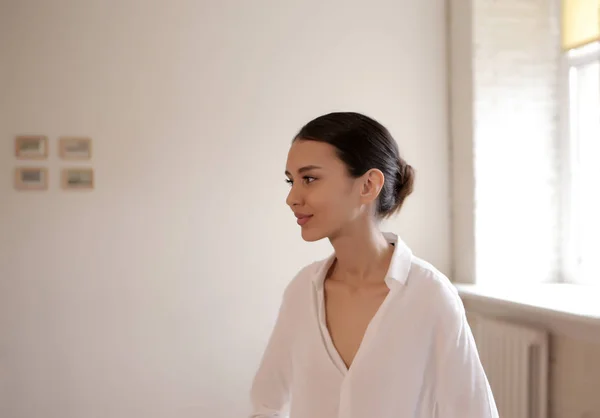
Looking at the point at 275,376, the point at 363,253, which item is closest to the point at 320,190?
the point at 363,253

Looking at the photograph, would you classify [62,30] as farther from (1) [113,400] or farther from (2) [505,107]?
(2) [505,107]

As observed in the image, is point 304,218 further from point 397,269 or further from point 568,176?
point 568,176

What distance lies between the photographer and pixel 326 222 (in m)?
1.29

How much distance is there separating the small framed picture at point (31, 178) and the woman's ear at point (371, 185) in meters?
1.78

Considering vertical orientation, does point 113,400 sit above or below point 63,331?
below

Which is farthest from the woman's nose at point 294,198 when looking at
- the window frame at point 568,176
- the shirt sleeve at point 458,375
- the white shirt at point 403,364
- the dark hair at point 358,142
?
the window frame at point 568,176

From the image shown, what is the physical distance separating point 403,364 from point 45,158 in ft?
6.46

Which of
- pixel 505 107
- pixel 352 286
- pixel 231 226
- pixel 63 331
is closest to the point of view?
pixel 352 286

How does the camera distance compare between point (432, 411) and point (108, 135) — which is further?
point (108, 135)

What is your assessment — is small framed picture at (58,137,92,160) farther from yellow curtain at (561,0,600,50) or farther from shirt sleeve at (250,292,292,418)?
yellow curtain at (561,0,600,50)

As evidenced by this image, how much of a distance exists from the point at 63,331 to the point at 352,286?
5.60ft

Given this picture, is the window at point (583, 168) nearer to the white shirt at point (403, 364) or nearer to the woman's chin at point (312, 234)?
the white shirt at point (403, 364)

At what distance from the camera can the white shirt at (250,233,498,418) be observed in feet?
3.88

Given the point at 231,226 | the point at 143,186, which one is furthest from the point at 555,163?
the point at 143,186
